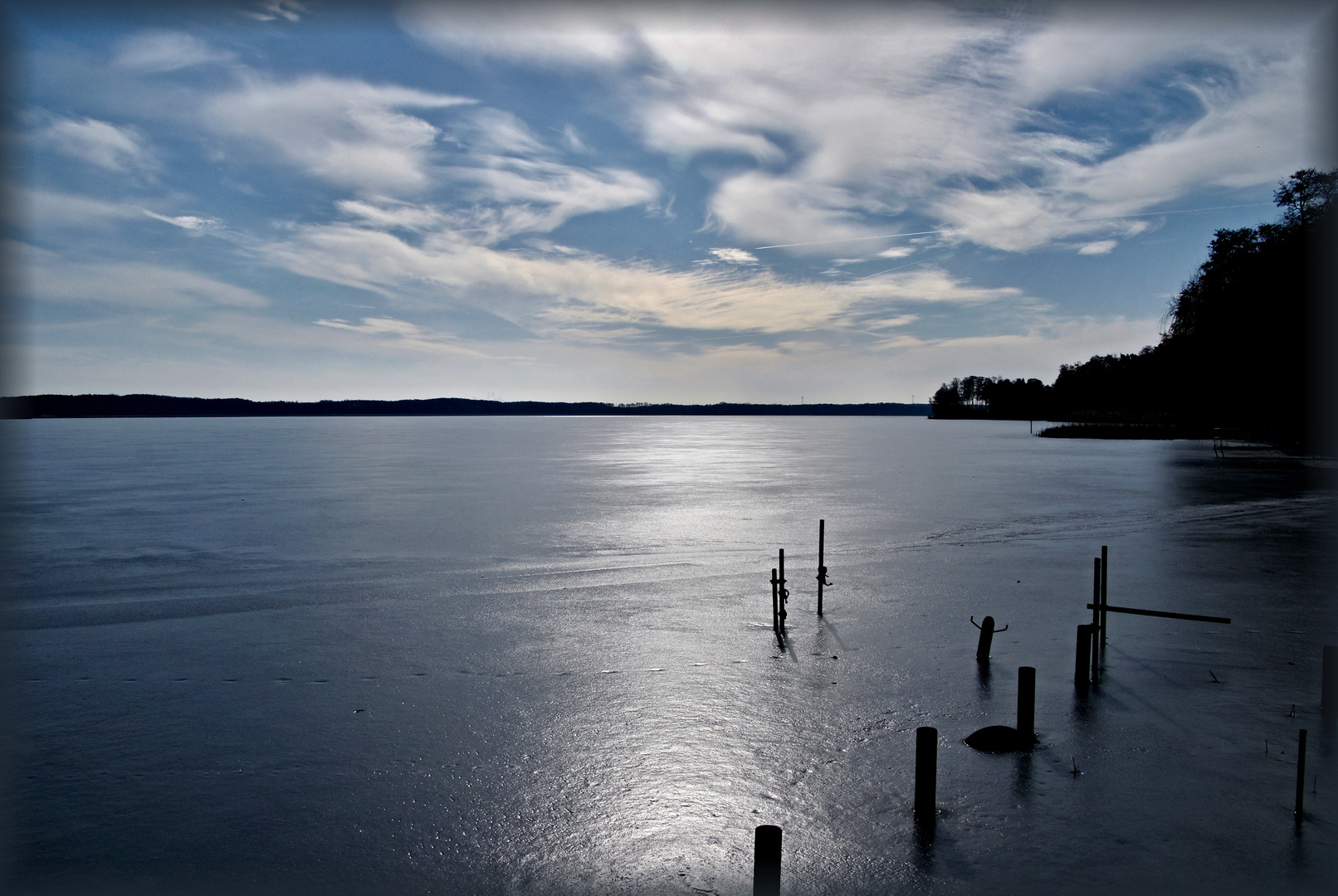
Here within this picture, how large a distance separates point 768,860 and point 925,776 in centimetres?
212

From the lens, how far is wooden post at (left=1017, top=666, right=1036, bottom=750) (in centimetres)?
726

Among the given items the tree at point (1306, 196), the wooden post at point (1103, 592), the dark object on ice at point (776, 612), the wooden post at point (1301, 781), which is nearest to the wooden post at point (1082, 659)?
the wooden post at point (1103, 592)

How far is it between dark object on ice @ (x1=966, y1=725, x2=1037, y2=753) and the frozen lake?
0.17 metres

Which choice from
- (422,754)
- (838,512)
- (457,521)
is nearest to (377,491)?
(457,521)

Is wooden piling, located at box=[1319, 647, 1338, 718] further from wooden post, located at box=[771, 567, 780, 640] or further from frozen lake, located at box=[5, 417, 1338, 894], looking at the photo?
wooden post, located at box=[771, 567, 780, 640]

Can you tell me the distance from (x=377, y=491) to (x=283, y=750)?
22629 millimetres

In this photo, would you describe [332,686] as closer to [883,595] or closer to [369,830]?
[369,830]

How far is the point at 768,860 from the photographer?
4379 mm

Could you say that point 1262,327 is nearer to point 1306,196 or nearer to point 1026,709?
point 1306,196

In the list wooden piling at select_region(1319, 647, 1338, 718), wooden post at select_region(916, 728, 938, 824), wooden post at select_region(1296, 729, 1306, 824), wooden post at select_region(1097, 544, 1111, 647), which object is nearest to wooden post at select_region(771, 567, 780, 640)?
wooden post at select_region(1097, 544, 1111, 647)

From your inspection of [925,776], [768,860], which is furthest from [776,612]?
[768,860]

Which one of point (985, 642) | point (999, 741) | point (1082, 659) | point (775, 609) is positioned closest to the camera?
point (999, 741)

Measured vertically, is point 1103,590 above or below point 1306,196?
below

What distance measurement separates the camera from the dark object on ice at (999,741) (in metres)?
7.22
